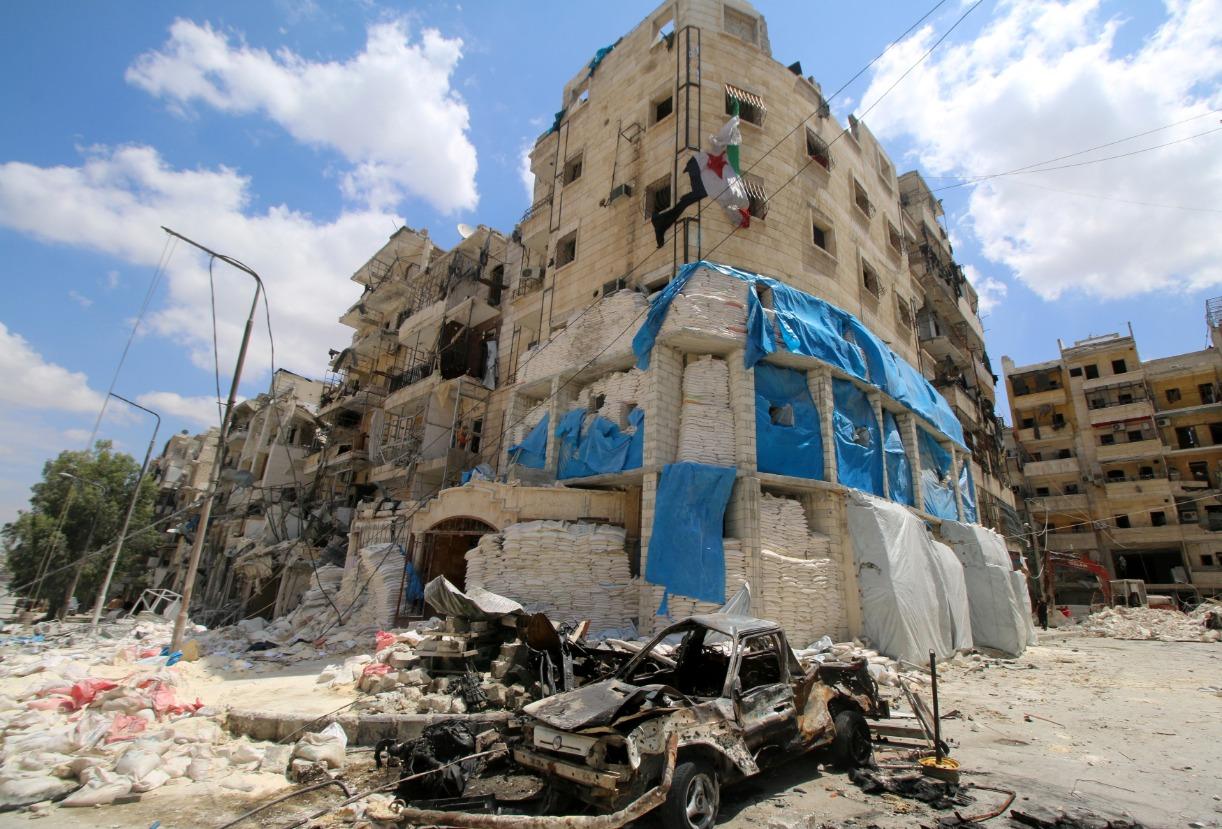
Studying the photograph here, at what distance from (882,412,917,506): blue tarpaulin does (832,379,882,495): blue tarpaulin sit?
1.71ft

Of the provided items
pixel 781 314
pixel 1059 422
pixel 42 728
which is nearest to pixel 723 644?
pixel 42 728

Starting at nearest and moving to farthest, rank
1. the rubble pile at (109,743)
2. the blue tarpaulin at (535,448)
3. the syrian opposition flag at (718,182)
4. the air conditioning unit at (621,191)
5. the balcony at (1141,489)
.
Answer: the rubble pile at (109,743)
the syrian opposition flag at (718,182)
the blue tarpaulin at (535,448)
the air conditioning unit at (621,191)
the balcony at (1141,489)

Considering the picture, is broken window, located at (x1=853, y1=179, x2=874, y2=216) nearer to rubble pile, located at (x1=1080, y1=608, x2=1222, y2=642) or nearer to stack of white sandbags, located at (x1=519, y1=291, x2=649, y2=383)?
stack of white sandbags, located at (x1=519, y1=291, x2=649, y2=383)

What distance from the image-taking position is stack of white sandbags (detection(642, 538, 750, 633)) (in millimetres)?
12227

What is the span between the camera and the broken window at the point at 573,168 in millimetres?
22609

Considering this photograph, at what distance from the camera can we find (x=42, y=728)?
6516mm

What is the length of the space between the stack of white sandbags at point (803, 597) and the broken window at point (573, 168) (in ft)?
55.1

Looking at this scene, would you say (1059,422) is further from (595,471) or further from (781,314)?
(595,471)

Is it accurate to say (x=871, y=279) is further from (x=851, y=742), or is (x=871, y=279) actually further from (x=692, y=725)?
(x=692, y=725)

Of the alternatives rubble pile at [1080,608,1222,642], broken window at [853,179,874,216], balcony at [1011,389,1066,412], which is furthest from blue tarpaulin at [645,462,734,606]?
balcony at [1011,389,1066,412]

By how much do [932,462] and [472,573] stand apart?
16856mm

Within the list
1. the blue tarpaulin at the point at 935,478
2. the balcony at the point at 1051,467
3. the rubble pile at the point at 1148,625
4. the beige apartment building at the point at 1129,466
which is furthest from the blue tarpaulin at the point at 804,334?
the balcony at the point at 1051,467

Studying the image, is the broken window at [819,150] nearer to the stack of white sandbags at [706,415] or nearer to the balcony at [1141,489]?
the stack of white sandbags at [706,415]

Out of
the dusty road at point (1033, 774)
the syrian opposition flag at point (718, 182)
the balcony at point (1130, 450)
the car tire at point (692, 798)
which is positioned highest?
the syrian opposition flag at point (718, 182)
